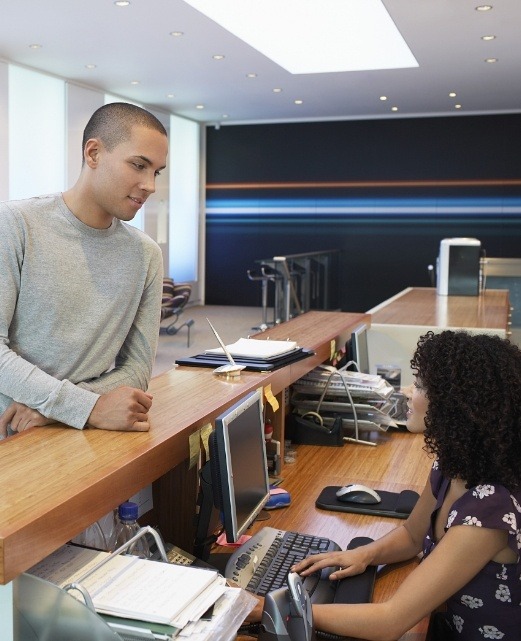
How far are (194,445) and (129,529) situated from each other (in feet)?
0.81

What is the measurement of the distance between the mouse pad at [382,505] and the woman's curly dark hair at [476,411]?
2.07 ft

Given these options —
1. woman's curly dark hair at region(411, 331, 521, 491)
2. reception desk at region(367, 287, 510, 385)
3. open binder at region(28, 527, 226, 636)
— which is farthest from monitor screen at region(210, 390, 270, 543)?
reception desk at region(367, 287, 510, 385)

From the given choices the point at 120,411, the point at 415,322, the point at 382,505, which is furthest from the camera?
the point at 415,322

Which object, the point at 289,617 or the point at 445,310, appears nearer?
the point at 289,617

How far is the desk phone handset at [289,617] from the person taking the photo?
1274 millimetres

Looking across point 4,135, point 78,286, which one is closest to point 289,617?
point 78,286

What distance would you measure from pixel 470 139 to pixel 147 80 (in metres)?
5.27

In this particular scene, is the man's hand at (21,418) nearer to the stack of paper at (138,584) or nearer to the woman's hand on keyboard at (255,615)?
the stack of paper at (138,584)

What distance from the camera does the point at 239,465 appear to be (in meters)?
1.72

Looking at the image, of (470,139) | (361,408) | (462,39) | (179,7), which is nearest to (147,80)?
(179,7)

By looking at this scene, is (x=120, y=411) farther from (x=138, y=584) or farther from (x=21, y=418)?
(x=138, y=584)

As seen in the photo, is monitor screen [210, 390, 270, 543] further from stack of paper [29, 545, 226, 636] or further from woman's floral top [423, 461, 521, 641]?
woman's floral top [423, 461, 521, 641]

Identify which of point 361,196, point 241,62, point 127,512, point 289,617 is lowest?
point 289,617

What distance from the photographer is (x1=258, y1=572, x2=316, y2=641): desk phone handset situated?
1.27m
